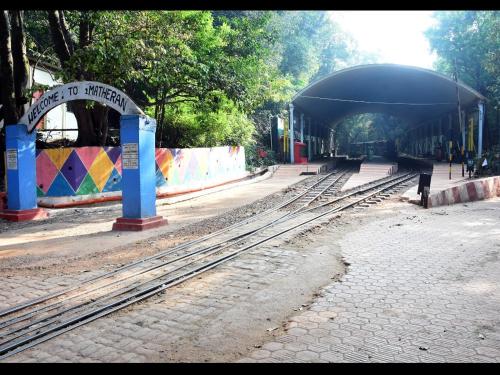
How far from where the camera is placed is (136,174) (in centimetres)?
985

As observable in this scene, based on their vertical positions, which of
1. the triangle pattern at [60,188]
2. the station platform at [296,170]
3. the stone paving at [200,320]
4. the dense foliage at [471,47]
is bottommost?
the stone paving at [200,320]

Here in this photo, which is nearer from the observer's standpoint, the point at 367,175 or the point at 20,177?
the point at 20,177

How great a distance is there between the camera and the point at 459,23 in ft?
111

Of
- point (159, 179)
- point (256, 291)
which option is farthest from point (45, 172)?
point (256, 291)

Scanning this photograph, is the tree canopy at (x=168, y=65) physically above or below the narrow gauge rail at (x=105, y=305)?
above

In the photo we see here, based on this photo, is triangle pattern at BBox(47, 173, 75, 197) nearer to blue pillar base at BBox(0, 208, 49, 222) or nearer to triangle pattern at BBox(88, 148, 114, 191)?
triangle pattern at BBox(88, 148, 114, 191)

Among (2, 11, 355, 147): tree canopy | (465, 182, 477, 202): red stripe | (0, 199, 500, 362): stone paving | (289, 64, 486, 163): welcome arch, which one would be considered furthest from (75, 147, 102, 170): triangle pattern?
(289, 64, 486, 163): welcome arch

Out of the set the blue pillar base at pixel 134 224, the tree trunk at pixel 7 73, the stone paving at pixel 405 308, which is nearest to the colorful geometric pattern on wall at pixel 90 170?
the tree trunk at pixel 7 73

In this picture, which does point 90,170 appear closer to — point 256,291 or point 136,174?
point 136,174

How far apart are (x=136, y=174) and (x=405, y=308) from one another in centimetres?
689

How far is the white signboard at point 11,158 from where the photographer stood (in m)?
11.6

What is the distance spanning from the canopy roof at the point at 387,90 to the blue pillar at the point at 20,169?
20.7m

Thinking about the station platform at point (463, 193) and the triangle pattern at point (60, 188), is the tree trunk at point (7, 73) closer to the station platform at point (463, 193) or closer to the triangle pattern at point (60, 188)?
the triangle pattern at point (60, 188)
